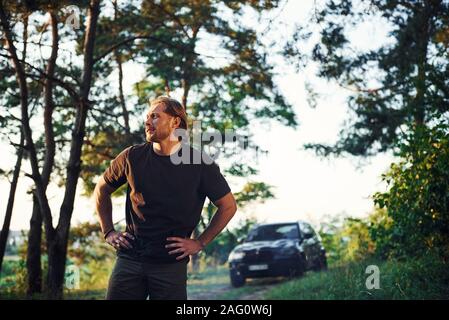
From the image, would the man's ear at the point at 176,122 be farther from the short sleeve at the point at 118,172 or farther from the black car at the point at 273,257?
the black car at the point at 273,257

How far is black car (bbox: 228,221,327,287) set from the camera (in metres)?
15.1

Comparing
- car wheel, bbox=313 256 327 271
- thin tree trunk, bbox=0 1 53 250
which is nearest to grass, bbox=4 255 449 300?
thin tree trunk, bbox=0 1 53 250

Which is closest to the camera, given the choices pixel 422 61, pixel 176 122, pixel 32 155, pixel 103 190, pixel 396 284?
pixel 176 122

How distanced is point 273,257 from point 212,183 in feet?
39.0

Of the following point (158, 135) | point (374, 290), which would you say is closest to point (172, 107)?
point (158, 135)

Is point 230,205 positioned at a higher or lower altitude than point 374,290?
higher

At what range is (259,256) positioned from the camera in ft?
50.1

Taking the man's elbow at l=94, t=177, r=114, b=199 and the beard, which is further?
the man's elbow at l=94, t=177, r=114, b=199

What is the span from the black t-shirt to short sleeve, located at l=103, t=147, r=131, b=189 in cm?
5

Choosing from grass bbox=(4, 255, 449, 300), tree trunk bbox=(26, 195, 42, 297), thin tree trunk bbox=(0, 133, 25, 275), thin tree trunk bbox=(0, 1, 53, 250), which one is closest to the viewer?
grass bbox=(4, 255, 449, 300)

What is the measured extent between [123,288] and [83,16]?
12406mm

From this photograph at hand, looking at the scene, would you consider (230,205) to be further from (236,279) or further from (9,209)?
(9,209)

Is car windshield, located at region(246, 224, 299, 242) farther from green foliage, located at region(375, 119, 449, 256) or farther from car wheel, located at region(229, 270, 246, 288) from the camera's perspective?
green foliage, located at region(375, 119, 449, 256)
